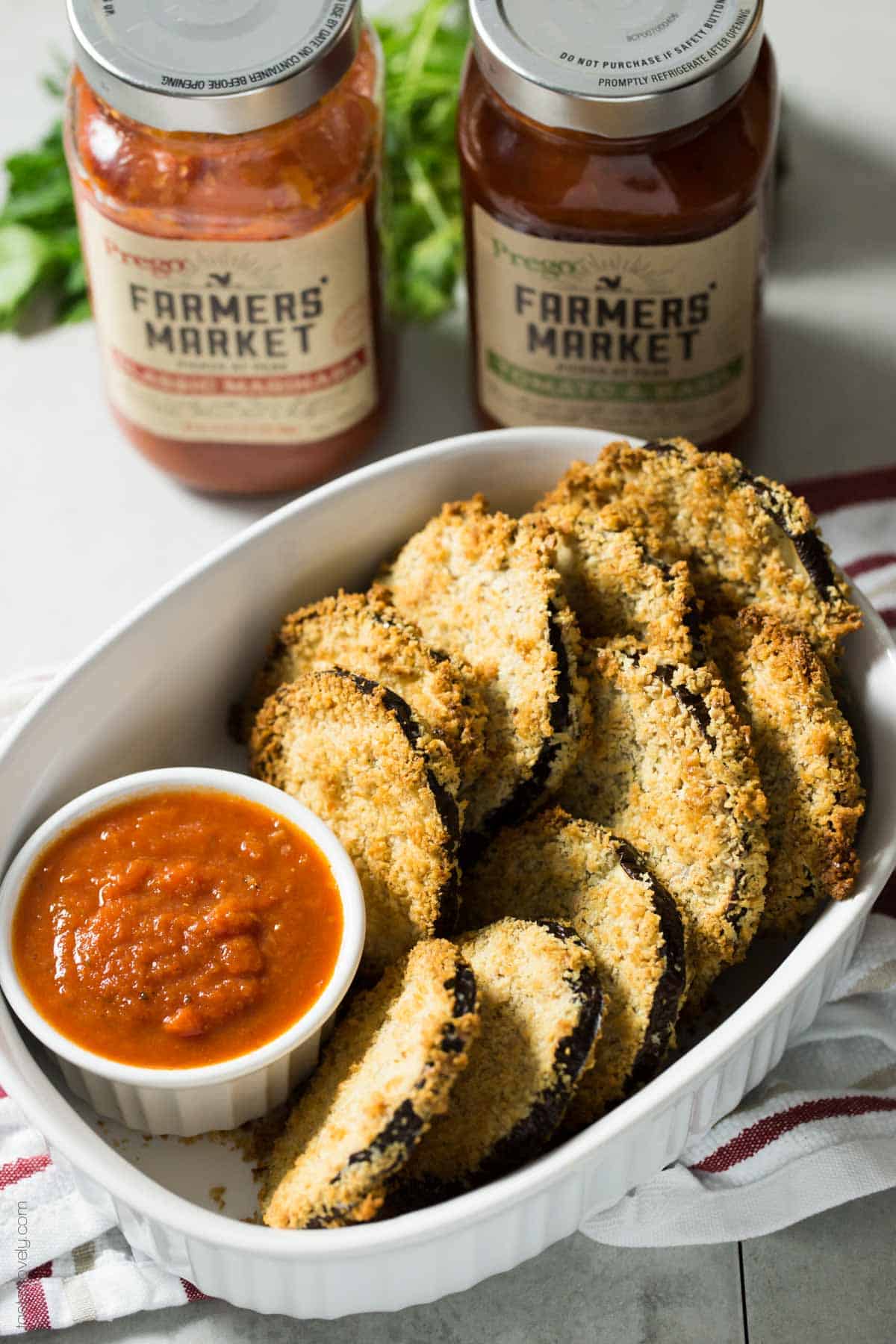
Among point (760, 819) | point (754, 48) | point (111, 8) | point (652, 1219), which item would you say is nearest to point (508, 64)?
point (754, 48)

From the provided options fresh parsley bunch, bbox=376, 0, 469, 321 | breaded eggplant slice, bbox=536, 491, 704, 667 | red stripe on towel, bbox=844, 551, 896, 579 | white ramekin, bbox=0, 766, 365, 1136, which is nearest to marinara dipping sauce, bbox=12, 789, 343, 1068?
white ramekin, bbox=0, 766, 365, 1136

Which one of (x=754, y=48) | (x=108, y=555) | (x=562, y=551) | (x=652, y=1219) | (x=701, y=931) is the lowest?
(x=652, y=1219)

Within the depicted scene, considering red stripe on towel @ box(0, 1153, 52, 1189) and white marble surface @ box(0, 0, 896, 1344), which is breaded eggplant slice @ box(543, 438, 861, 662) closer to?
white marble surface @ box(0, 0, 896, 1344)

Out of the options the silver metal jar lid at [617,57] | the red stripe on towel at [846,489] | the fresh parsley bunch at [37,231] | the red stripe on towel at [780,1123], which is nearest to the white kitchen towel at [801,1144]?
the red stripe on towel at [780,1123]

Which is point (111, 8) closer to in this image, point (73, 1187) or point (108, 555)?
point (108, 555)

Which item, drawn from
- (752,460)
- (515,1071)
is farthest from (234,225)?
(515,1071)

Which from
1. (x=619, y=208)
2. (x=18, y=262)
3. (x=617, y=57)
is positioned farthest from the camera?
(x=18, y=262)

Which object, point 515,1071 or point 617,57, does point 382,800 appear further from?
point 617,57
